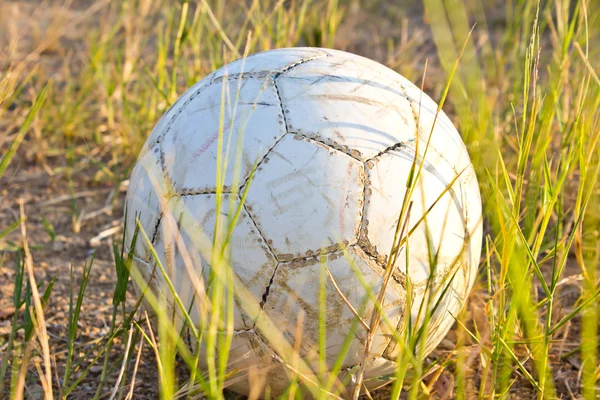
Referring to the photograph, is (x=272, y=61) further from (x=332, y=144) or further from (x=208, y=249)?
(x=208, y=249)

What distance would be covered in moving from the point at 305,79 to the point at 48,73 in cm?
343

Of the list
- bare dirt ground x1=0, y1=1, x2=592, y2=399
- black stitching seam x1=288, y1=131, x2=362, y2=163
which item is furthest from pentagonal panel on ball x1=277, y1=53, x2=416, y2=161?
bare dirt ground x1=0, y1=1, x2=592, y2=399

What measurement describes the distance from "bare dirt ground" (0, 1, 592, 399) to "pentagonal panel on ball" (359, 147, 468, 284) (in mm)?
277

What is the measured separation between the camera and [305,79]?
6.85ft

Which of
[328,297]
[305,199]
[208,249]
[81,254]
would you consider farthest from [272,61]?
[81,254]

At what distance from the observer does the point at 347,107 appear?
79.4 inches

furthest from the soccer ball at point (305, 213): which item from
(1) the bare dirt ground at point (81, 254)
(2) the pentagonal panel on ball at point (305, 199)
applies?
(1) the bare dirt ground at point (81, 254)

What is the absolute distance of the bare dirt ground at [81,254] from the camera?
2398 millimetres

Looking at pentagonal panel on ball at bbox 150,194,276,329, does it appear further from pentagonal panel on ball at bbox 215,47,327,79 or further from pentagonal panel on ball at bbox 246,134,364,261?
pentagonal panel on ball at bbox 215,47,327,79

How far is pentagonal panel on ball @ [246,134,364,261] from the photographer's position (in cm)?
187

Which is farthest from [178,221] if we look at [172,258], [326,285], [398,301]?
[398,301]

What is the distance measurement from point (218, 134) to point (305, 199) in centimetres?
32

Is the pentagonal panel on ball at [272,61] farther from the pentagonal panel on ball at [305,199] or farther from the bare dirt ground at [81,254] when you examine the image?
the bare dirt ground at [81,254]

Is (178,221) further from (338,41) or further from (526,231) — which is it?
(338,41)
